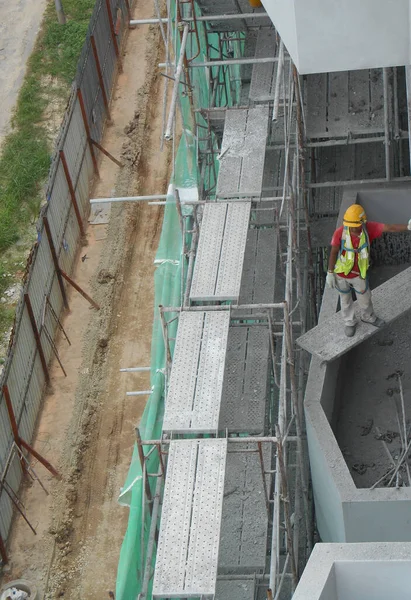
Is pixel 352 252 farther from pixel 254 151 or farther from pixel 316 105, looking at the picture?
pixel 316 105

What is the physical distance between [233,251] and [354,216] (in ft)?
6.94

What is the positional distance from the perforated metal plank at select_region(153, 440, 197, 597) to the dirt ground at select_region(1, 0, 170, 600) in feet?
19.7

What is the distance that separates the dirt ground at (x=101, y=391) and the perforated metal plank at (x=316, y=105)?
20.1ft

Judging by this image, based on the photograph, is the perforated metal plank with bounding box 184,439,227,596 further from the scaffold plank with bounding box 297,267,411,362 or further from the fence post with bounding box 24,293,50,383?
the fence post with bounding box 24,293,50,383

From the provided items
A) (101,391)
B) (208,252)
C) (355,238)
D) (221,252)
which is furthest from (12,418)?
(355,238)

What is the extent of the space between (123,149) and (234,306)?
13.6m

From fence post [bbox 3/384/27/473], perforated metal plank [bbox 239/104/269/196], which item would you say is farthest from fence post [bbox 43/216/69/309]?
perforated metal plank [bbox 239/104/269/196]

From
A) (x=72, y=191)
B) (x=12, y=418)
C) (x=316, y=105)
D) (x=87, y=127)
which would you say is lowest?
(x=12, y=418)

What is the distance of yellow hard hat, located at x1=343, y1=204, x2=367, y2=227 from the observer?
1605cm

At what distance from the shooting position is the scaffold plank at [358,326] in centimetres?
1662

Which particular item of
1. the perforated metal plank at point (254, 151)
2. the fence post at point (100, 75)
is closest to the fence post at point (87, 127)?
the fence post at point (100, 75)

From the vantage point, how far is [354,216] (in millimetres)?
16109

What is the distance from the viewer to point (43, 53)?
3403 cm

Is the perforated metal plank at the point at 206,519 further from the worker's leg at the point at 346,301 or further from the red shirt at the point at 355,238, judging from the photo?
the red shirt at the point at 355,238
